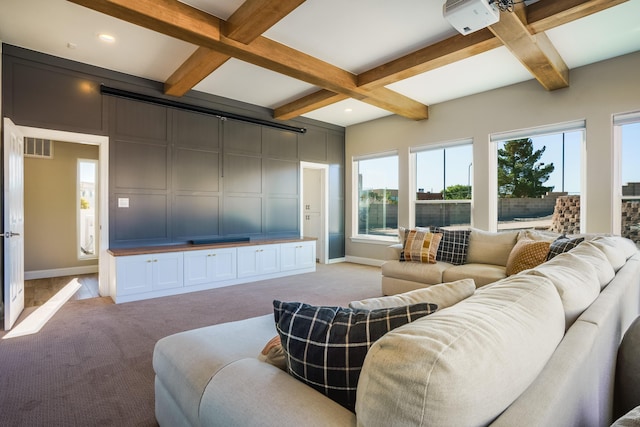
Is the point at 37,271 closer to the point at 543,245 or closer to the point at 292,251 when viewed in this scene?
the point at 292,251

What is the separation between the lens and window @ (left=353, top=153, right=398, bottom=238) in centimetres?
633

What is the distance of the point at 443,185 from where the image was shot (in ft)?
18.2

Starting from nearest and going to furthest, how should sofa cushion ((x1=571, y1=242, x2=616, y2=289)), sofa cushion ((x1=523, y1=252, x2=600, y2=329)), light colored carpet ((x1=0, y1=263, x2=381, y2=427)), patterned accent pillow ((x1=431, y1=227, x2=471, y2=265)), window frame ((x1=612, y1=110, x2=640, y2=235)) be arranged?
sofa cushion ((x1=523, y1=252, x2=600, y2=329)), sofa cushion ((x1=571, y1=242, x2=616, y2=289)), light colored carpet ((x1=0, y1=263, x2=381, y2=427)), window frame ((x1=612, y1=110, x2=640, y2=235)), patterned accent pillow ((x1=431, y1=227, x2=471, y2=265))

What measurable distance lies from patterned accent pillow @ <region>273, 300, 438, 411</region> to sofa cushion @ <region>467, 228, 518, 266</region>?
3342mm

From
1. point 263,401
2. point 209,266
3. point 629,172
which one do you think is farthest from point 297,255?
point 263,401

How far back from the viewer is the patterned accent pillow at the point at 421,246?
13.2 feet

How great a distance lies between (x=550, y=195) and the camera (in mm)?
4465

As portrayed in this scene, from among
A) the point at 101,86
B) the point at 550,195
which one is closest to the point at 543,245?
the point at 550,195

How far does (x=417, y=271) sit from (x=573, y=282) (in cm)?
273

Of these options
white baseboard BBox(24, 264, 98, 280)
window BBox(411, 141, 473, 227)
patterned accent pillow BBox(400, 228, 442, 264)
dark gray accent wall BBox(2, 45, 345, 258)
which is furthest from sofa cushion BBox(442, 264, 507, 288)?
white baseboard BBox(24, 264, 98, 280)

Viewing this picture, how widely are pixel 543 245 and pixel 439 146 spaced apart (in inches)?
106

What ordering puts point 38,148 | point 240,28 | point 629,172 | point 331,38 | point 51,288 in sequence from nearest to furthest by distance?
point 240,28 → point 331,38 → point 629,172 → point 51,288 → point 38,148

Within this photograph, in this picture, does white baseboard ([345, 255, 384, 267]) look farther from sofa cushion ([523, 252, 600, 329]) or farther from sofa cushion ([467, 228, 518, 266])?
sofa cushion ([523, 252, 600, 329])

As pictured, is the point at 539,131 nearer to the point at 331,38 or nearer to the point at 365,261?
the point at 331,38
